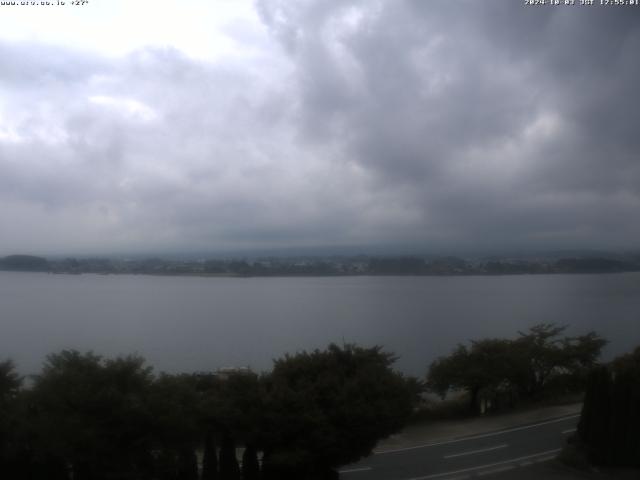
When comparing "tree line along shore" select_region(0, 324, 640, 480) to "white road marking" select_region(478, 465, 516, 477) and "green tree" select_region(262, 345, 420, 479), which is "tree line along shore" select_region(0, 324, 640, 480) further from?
"white road marking" select_region(478, 465, 516, 477)

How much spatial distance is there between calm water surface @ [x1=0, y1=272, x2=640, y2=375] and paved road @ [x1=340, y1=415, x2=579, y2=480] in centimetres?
1191

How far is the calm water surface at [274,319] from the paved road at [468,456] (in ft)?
39.1

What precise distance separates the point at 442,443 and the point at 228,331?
97.9 feet

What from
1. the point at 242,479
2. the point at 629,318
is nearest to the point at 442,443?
the point at 242,479

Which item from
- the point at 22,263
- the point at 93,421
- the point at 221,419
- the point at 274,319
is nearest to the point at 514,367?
the point at 221,419

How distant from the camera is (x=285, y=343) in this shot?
3847cm

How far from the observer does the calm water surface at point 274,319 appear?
3634 centimetres

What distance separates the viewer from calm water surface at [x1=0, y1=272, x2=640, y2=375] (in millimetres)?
36344

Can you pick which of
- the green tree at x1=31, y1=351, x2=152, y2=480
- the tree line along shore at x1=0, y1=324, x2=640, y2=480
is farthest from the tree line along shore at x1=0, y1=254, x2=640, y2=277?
the green tree at x1=31, y1=351, x2=152, y2=480

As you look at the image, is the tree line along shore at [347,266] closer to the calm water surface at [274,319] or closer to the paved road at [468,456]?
the calm water surface at [274,319]

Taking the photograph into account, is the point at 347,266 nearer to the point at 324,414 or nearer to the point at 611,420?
the point at 611,420

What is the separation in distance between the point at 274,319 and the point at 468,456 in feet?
124

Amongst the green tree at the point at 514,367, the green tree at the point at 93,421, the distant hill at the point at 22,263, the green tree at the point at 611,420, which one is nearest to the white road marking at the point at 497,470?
the green tree at the point at 611,420

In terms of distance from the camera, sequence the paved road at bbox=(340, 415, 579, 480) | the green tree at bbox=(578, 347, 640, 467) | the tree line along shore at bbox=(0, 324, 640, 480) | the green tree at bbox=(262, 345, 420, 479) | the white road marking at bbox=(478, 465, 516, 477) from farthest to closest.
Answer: the green tree at bbox=(578, 347, 640, 467) < the paved road at bbox=(340, 415, 579, 480) < the white road marking at bbox=(478, 465, 516, 477) < the green tree at bbox=(262, 345, 420, 479) < the tree line along shore at bbox=(0, 324, 640, 480)
